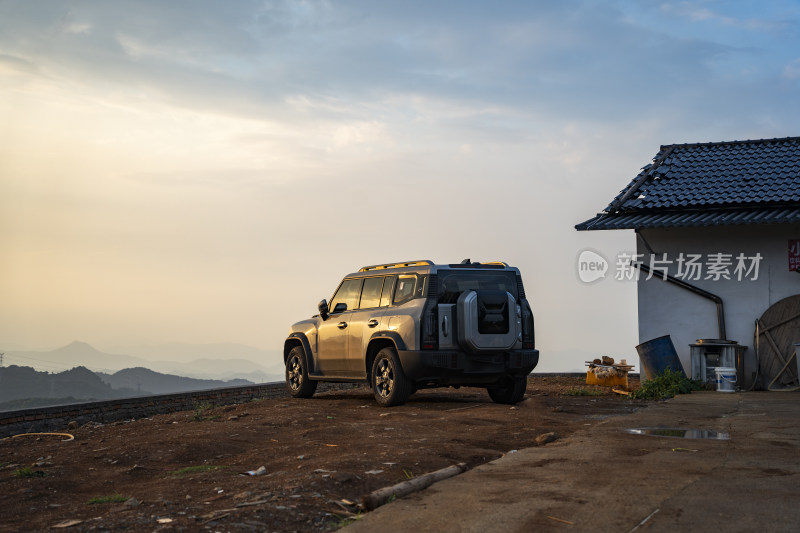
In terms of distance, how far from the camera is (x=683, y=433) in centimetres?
943

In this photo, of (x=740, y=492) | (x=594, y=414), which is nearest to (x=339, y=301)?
(x=594, y=414)

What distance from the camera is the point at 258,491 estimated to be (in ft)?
20.0

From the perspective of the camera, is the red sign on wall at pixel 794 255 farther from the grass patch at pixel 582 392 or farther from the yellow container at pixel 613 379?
the grass patch at pixel 582 392

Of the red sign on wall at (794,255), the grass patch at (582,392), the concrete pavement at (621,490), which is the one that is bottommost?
the concrete pavement at (621,490)

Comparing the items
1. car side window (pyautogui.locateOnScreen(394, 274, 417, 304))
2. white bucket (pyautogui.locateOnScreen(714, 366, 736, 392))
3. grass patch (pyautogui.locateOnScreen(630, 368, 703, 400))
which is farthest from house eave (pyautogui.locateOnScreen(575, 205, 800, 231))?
car side window (pyautogui.locateOnScreen(394, 274, 417, 304))

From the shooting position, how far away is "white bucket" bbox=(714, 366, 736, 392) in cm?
1662

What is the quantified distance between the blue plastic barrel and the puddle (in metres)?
8.11

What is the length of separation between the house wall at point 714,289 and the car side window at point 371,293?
7.56m

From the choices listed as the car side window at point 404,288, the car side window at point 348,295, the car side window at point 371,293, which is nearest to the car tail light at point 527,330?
the car side window at point 404,288

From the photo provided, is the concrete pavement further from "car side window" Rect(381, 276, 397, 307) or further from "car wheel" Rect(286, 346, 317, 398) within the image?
"car wheel" Rect(286, 346, 317, 398)

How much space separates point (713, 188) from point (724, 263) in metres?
1.93

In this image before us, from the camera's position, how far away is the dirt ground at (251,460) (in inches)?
218

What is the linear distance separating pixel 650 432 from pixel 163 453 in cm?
525

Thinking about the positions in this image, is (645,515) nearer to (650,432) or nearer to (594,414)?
A: (650,432)
